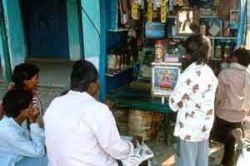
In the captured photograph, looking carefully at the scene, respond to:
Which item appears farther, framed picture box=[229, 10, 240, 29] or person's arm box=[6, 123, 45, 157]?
framed picture box=[229, 10, 240, 29]

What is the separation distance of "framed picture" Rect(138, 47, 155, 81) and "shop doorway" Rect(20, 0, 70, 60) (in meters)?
4.60

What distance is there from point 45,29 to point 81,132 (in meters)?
8.34

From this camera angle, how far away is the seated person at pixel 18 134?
3037 mm

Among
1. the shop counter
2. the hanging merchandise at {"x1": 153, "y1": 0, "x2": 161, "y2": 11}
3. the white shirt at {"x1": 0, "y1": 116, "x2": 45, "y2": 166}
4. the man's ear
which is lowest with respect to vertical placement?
the shop counter

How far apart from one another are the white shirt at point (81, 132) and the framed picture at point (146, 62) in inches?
129

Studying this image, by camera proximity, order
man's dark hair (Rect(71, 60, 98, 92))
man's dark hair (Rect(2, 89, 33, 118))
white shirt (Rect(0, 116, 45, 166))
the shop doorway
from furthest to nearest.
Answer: the shop doorway < man's dark hair (Rect(2, 89, 33, 118)) < white shirt (Rect(0, 116, 45, 166)) < man's dark hair (Rect(71, 60, 98, 92))

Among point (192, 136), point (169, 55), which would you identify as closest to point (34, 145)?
point (192, 136)

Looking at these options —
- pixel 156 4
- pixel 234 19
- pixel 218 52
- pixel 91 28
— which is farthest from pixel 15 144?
pixel 91 28

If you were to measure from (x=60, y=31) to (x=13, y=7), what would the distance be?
8.22ft

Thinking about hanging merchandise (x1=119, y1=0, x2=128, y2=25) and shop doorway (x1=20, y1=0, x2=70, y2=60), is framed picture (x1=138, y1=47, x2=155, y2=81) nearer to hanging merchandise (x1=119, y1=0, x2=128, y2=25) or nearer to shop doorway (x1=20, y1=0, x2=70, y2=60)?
hanging merchandise (x1=119, y1=0, x2=128, y2=25)

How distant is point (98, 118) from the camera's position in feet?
7.59

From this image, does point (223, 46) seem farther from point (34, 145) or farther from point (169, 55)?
point (34, 145)

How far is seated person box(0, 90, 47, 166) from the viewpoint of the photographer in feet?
9.96

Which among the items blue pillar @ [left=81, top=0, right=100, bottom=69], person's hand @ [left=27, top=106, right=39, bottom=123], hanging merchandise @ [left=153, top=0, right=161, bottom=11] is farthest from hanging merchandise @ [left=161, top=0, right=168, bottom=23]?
person's hand @ [left=27, top=106, right=39, bottom=123]
